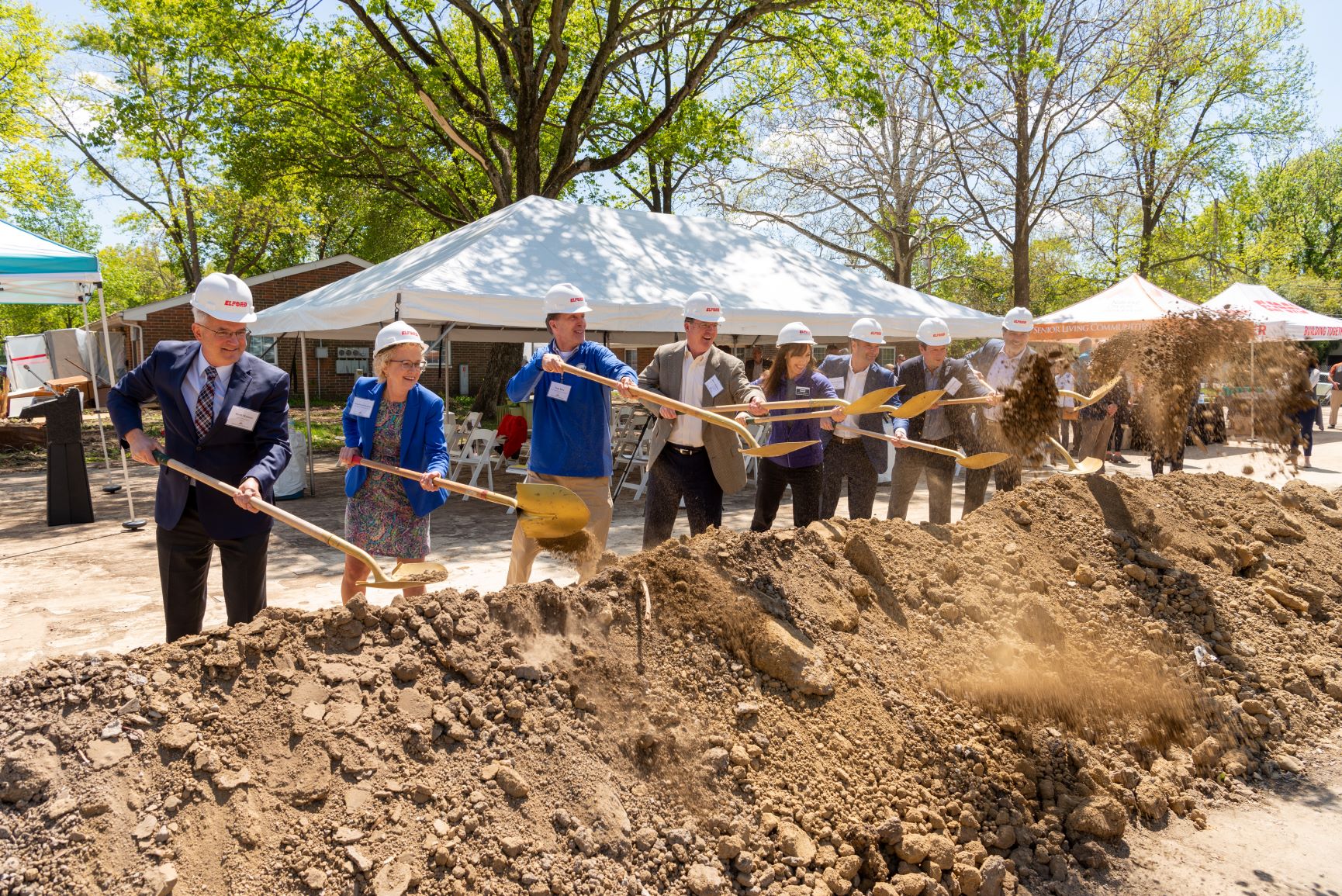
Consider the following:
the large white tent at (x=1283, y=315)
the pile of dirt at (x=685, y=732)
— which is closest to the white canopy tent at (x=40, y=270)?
the pile of dirt at (x=685, y=732)

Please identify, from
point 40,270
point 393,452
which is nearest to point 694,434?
point 393,452

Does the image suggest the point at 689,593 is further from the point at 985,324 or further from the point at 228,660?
the point at 985,324

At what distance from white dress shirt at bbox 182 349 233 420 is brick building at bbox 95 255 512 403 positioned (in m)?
20.7

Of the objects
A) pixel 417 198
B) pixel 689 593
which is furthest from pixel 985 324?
pixel 417 198

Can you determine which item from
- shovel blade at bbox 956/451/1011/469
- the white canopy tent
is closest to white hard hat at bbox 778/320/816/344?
shovel blade at bbox 956/451/1011/469

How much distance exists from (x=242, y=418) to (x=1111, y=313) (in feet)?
42.7

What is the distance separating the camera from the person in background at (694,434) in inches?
179

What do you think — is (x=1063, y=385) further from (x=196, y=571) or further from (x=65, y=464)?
(x=65, y=464)

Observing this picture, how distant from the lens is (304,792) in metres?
2.29

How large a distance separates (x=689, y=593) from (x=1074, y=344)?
13726mm

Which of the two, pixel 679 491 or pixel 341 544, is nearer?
pixel 341 544

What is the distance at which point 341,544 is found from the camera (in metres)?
2.87

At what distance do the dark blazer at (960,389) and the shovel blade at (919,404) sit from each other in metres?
0.47

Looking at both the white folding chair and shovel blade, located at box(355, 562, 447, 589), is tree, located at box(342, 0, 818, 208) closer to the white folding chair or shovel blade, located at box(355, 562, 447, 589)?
the white folding chair
